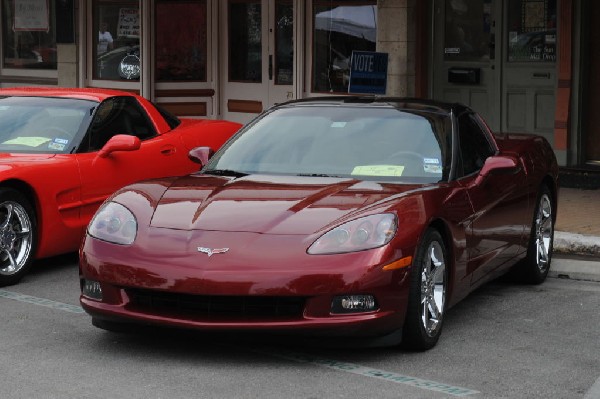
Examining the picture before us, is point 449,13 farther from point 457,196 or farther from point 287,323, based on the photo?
point 287,323

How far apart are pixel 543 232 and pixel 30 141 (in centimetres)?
391

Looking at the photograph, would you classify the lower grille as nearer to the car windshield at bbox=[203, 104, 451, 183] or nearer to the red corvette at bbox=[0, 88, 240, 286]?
the car windshield at bbox=[203, 104, 451, 183]

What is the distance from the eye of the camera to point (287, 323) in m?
6.28

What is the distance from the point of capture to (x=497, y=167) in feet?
25.4

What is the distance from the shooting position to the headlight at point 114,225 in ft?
Result: 21.9

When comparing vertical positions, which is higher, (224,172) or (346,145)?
(346,145)

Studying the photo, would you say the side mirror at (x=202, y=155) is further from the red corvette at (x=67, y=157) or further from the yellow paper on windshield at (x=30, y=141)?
the yellow paper on windshield at (x=30, y=141)

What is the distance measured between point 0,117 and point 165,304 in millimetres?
4008

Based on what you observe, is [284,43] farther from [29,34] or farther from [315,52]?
[29,34]

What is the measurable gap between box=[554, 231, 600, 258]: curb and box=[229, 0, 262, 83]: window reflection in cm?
748

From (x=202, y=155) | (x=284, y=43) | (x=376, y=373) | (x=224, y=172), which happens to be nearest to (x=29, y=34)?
(x=284, y=43)

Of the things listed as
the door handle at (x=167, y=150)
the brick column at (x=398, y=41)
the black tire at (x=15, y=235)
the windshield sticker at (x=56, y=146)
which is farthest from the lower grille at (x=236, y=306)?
the brick column at (x=398, y=41)

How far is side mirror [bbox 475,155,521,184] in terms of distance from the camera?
25.4 feet

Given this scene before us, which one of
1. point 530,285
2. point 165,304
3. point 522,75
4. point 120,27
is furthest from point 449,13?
point 165,304
